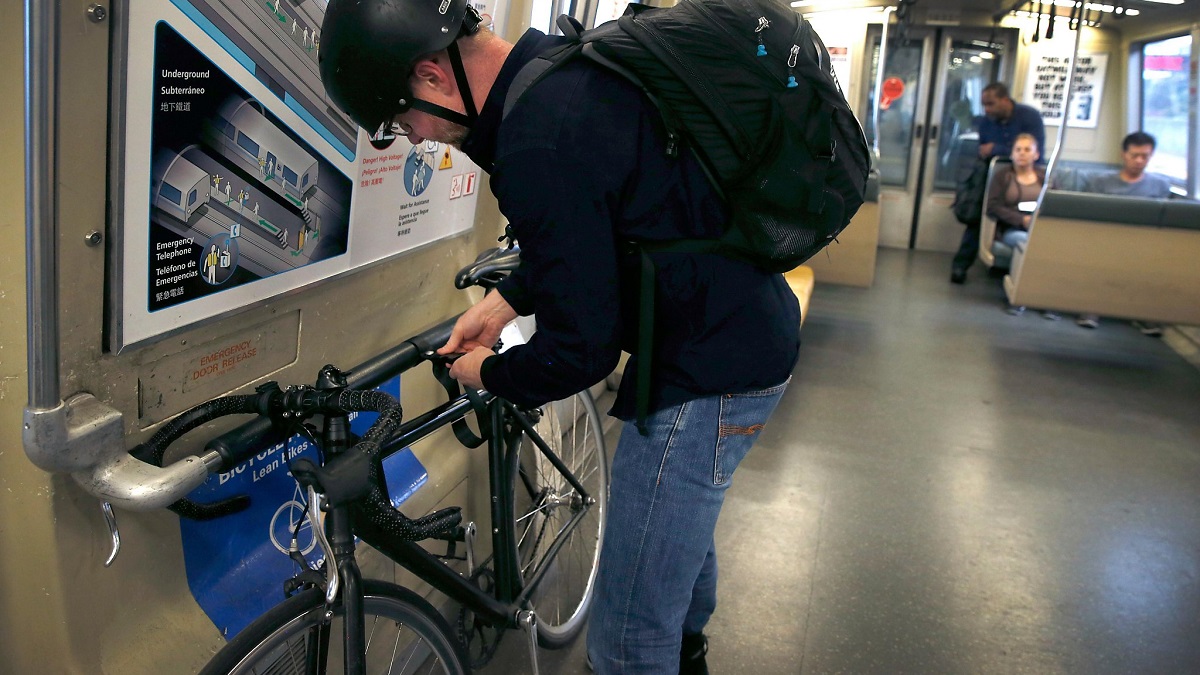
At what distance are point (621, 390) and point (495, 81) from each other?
0.61m

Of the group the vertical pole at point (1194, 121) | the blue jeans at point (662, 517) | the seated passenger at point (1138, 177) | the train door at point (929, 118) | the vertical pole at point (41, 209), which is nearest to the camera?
the vertical pole at point (41, 209)

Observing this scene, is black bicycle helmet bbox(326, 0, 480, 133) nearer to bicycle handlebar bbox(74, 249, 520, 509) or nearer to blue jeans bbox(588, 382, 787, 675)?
bicycle handlebar bbox(74, 249, 520, 509)

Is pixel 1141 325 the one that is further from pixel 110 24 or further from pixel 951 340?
pixel 110 24

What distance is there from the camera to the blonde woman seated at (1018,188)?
8.15 metres

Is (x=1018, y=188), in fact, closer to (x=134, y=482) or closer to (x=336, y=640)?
(x=336, y=640)

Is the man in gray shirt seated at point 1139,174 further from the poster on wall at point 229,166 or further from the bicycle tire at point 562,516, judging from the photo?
the poster on wall at point 229,166

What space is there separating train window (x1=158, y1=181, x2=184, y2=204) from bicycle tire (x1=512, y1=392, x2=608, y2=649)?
1.19 m

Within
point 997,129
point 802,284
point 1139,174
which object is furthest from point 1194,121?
point 802,284

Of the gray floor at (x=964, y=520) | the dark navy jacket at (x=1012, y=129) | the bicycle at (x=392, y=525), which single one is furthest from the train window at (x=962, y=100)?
the bicycle at (x=392, y=525)

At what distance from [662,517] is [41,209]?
1.14 meters

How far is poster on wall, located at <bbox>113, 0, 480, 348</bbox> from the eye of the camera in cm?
138

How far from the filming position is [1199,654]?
2910 mm

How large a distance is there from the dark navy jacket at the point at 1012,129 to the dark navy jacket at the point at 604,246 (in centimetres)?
822

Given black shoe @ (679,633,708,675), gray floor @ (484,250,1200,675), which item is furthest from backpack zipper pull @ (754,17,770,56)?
gray floor @ (484,250,1200,675)
